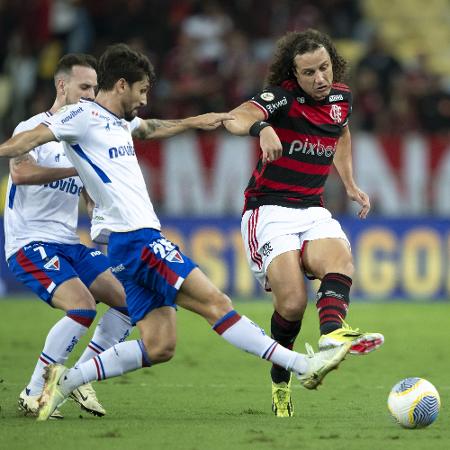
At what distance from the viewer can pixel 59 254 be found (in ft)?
26.7

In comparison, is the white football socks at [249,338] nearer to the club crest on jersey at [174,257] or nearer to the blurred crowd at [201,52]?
the club crest on jersey at [174,257]

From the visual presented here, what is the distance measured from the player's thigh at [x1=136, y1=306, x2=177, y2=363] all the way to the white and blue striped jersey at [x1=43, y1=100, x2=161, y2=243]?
0.55 m

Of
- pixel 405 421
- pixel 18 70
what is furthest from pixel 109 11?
pixel 405 421

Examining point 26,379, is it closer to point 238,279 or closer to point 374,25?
point 238,279

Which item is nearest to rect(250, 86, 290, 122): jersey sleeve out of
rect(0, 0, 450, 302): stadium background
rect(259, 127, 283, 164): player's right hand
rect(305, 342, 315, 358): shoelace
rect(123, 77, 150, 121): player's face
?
rect(259, 127, 283, 164): player's right hand

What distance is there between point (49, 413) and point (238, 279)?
10.1 m

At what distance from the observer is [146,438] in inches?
263

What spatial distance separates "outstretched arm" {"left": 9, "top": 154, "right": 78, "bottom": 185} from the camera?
766cm

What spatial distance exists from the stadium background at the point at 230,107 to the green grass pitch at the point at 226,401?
2.37m

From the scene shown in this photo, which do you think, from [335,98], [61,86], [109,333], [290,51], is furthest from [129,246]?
[335,98]

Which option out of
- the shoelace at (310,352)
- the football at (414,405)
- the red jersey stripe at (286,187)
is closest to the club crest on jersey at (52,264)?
the red jersey stripe at (286,187)

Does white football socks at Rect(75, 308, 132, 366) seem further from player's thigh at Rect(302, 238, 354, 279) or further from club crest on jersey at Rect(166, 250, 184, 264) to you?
player's thigh at Rect(302, 238, 354, 279)

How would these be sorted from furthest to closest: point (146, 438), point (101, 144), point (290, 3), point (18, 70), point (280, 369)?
point (290, 3)
point (18, 70)
point (280, 369)
point (101, 144)
point (146, 438)

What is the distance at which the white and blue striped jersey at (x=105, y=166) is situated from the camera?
7172 millimetres
